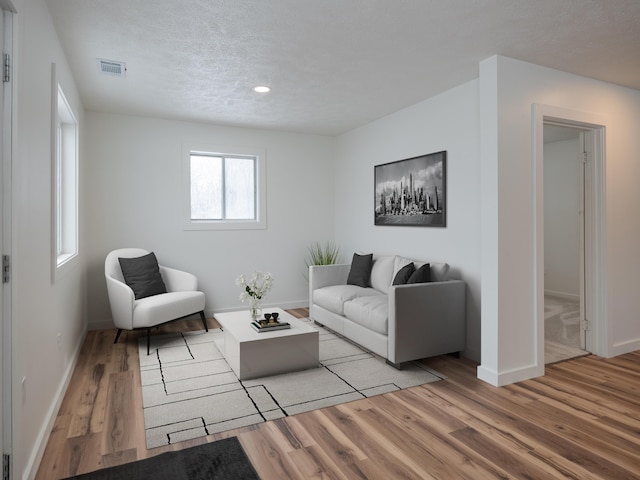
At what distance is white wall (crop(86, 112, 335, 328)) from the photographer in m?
4.93

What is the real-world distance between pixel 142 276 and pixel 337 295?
215cm

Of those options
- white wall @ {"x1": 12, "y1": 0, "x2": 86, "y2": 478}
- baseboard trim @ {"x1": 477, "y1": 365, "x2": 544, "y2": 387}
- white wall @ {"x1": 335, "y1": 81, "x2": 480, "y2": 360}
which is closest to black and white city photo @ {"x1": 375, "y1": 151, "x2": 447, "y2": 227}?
white wall @ {"x1": 335, "y1": 81, "x2": 480, "y2": 360}

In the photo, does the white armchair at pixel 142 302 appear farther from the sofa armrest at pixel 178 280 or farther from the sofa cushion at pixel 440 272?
the sofa cushion at pixel 440 272

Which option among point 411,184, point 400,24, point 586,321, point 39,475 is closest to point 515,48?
point 400,24

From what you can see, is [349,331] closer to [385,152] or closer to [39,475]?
[385,152]

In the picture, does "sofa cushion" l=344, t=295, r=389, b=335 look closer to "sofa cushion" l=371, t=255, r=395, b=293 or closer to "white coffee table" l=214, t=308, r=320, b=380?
"sofa cushion" l=371, t=255, r=395, b=293

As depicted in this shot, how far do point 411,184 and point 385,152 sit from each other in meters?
0.69

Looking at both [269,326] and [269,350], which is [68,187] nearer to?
[269,326]

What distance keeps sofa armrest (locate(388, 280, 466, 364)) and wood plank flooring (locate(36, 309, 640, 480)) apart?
0.35m

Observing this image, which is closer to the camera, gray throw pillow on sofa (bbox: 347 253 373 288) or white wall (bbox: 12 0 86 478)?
white wall (bbox: 12 0 86 478)

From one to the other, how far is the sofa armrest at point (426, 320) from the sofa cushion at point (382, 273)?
96 centimetres

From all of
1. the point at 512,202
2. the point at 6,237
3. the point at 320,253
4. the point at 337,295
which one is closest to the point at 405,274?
the point at 337,295

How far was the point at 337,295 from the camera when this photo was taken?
4.48 meters

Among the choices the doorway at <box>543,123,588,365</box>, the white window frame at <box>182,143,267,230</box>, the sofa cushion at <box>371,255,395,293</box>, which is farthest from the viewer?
the doorway at <box>543,123,588,365</box>
